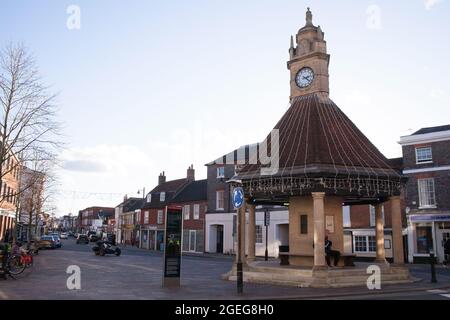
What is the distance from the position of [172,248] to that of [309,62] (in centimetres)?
1269

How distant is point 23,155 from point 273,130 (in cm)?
1758

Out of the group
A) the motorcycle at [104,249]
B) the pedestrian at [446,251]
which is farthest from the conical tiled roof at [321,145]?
the motorcycle at [104,249]

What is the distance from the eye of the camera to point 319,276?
16.9 meters

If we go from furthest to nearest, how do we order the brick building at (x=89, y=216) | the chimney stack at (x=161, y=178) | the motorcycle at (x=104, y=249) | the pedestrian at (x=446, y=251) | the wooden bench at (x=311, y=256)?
the brick building at (x=89, y=216) → the chimney stack at (x=161, y=178) → the motorcycle at (x=104, y=249) → the pedestrian at (x=446, y=251) → the wooden bench at (x=311, y=256)

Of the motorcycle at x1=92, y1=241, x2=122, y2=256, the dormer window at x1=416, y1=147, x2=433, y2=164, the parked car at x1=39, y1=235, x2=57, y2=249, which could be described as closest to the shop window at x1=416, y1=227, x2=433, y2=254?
the dormer window at x1=416, y1=147, x2=433, y2=164

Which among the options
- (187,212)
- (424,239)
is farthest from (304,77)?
(187,212)

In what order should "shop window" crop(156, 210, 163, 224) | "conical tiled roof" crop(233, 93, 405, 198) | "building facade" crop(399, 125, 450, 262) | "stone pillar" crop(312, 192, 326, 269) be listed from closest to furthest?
1. "stone pillar" crop(312, 192, 326, 269)
2. "conical tiled roof" crop(233, 93, 405, 198)
3. "building facade" crop(399, 125, 450, 262)
4. "shop window" crop(156, 210, 163, 224)

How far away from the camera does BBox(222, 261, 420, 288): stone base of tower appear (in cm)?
1689

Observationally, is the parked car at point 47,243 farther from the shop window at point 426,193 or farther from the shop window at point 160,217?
the shop window at point 426,193

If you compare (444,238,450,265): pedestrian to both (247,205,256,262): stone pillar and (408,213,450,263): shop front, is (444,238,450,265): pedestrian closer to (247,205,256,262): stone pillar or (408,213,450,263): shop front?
(408,213,450,263): shop front

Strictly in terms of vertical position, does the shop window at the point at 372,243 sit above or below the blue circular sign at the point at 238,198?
below

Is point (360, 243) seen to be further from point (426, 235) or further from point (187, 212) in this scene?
point (187, 212)

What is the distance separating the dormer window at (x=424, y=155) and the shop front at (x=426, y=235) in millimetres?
4306

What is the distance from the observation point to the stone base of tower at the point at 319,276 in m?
16.9
